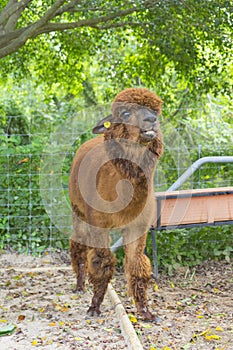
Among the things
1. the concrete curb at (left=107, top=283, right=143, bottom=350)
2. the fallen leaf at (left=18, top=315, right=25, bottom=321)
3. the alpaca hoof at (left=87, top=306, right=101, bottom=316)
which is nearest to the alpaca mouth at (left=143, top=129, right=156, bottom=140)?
the concrete curb at (left=107, top=283, right=143, bottom=350)

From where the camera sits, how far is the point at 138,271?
441 centimetres

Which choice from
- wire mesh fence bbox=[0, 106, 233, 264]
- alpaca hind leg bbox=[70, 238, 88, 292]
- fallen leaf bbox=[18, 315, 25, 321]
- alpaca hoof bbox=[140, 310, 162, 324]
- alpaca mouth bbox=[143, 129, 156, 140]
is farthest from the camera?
wire mesh fence bbox=[0, 106, 233, 264]

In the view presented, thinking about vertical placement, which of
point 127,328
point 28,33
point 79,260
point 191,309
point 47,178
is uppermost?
point 28,33

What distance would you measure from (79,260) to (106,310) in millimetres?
701

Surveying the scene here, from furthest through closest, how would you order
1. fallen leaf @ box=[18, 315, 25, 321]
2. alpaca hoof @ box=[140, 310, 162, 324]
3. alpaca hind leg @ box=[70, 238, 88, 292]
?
alpaca hind leg @ box=[70, 238, 88, 292] < fallen leaf @ box=[18, 315, 25, 321] < alpaca hoof @ box=[140, 310, 162, 324]

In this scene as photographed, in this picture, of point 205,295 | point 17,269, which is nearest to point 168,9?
point 205,295

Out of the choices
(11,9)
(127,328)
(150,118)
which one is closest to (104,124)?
(150,118)

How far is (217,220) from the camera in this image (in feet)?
19.1

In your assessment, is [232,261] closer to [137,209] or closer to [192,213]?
[192,213]

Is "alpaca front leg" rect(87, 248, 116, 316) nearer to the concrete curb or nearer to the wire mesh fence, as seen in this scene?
the concrete curb

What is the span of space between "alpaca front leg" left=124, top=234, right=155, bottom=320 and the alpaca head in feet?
3.39

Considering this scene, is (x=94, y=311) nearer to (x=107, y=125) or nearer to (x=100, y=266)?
(x=100, y=266)

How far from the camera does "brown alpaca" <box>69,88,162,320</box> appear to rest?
12.4 ft

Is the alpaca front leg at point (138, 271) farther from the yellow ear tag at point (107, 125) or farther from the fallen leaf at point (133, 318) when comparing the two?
the yellow ear tag at point (107, 125)
